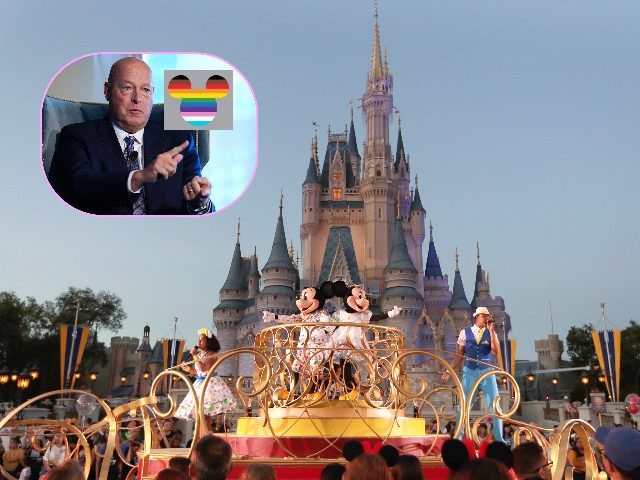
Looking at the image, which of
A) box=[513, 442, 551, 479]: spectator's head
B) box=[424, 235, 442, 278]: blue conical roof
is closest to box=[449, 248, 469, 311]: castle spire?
box=[424, 235, 442, 278]: blue conical roof

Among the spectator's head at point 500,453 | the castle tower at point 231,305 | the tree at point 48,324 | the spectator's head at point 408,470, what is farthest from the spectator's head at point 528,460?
the castle tower at point 231,305

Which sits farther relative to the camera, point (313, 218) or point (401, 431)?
point (313, 218)

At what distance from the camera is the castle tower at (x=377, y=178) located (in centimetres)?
5469

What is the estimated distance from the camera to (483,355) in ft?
21.4

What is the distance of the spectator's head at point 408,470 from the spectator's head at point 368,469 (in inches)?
9.1

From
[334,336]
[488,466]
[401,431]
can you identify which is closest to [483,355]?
[334,336]

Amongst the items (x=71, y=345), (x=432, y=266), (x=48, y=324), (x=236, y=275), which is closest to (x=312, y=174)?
(x=236, y=275)

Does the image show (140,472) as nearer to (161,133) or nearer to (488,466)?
(488,466)

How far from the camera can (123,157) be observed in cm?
815

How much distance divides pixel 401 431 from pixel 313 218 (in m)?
52.7

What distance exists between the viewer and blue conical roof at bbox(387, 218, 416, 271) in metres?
50.7

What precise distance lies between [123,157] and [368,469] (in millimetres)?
6724

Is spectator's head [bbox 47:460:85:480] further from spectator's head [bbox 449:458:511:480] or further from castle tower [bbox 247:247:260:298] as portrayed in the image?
castle tower [bbox 247:247:260:298]

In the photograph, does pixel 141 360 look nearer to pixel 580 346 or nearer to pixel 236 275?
pixel 236 275
